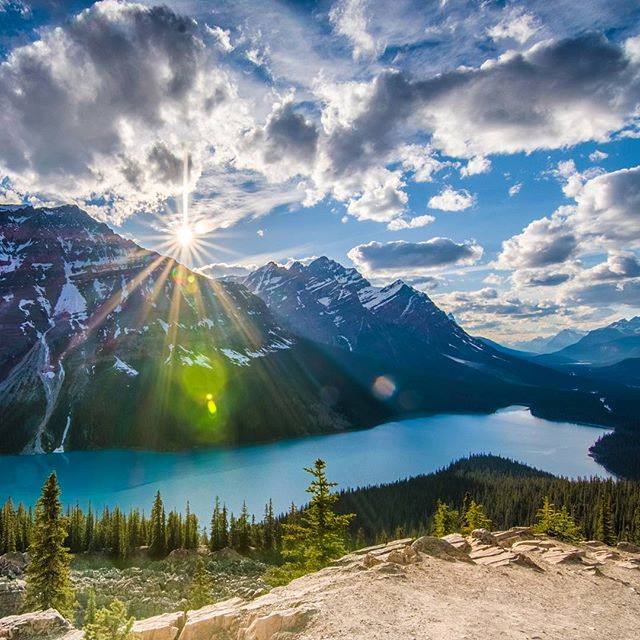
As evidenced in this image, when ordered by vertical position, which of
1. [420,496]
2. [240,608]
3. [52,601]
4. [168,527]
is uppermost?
[240,608]

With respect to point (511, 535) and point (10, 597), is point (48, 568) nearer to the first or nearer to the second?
point (10, 597)

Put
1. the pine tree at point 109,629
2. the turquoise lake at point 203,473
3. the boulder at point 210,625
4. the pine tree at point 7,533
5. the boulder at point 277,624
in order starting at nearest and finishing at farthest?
the pine tree at point 109,629 → the boulder at point 277,624 → the boulder at point 210,625 → the pine tree at point 7,533 → the turquoise lake at point 203,473

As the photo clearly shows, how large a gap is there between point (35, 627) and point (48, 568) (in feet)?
49.3

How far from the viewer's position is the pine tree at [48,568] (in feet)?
93.7

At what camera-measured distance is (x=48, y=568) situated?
28953mm

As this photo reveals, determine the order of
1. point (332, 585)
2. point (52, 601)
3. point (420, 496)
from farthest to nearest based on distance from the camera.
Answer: point (420, 496) → point (52, 601) → point (332, 585)

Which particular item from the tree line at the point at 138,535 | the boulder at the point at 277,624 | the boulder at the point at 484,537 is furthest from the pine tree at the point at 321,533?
the tree line at the point at 138,535

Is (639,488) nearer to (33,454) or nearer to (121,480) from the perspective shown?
(121,480)

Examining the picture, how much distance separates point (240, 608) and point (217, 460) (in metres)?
179

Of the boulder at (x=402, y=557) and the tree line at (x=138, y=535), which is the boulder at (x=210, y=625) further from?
the tree line at (x=138, y=535)

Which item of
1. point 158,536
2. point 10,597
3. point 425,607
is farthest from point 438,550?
point 158,536

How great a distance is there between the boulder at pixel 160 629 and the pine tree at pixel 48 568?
16.1m

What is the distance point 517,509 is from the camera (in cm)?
10638

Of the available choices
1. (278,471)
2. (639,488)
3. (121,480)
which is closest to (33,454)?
(121,480)
